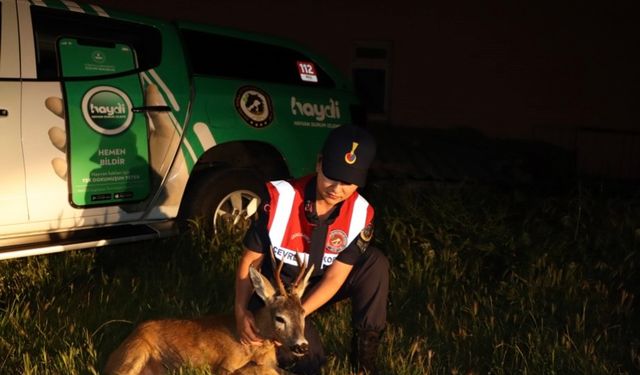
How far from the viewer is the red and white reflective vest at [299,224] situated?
329 cm

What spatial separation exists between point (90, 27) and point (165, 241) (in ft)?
5.45

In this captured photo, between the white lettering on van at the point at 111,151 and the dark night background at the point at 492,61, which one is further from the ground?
the dark night background at the point at 492,61

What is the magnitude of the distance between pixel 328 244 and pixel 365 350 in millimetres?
574

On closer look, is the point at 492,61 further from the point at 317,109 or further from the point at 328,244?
the point at 328,244

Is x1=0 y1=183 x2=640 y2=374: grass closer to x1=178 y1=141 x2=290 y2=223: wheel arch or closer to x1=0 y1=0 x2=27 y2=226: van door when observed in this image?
x1=178 y1=141 x2=290 y2=223: wheel arch

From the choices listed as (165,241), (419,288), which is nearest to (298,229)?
(419,288)

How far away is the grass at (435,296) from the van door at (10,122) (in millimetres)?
553

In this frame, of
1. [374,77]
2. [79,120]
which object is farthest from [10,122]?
[374,77]

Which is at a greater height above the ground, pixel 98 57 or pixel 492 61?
pixel 492 61

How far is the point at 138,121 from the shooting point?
16.1ft

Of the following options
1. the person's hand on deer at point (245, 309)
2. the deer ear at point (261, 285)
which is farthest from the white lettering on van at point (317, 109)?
the deer ear at point (261, 285)

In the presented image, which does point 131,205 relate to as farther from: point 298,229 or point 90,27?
point 298,229

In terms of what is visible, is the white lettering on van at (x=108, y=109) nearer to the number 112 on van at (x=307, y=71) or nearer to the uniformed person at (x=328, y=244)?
the number 112 on van at (x=307, y=71)

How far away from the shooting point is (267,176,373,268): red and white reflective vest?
3291 millimetres
